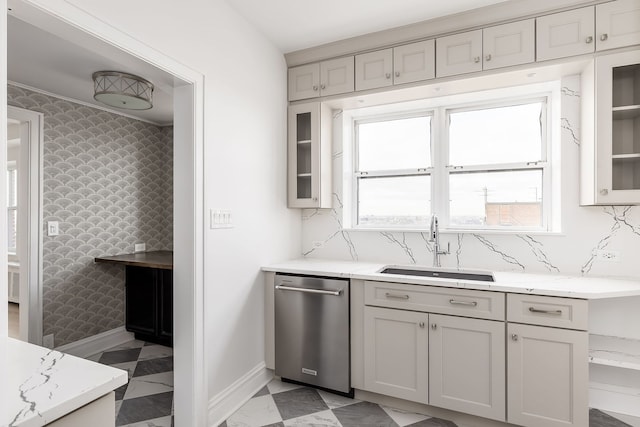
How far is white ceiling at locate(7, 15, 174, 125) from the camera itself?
171cm

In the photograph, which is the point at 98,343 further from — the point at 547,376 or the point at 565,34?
the point at 565,34

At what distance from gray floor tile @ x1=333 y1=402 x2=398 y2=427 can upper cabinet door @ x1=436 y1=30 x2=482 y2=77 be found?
234 centimetres

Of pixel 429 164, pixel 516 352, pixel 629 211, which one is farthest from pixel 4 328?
pixel 629 211

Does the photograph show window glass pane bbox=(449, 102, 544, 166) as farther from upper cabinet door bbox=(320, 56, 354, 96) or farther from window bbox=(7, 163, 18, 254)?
window bbox=(7, 163, 18, 254)

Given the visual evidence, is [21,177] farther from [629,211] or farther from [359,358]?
[629,211]

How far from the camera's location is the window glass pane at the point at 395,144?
116 inches

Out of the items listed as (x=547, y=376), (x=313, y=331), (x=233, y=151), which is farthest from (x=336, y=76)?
(x=547, y=376)

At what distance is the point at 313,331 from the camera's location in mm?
2412

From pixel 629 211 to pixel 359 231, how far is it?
1844 millimetres

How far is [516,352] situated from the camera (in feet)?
6.27

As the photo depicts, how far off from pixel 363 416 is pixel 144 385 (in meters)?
1.69

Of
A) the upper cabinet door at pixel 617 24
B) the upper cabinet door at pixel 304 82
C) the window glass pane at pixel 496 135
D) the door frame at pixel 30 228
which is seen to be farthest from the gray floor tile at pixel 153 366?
the upper cabinet door at pixel 617 24

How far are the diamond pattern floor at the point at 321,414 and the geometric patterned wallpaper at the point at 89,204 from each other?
6.60 ft

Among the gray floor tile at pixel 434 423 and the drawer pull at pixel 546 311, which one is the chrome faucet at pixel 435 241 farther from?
the gray floor tile at pixel 434 423
